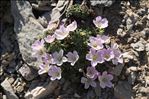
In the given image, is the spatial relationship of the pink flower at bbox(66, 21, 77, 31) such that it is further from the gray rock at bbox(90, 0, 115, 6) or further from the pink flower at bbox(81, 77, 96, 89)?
the pink flower at bbox(81, 77, 96, 89)

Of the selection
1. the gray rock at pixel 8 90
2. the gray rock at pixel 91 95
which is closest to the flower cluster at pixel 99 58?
the gray rock at pixel 91 95

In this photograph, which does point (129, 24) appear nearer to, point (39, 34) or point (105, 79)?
point (105, 79)

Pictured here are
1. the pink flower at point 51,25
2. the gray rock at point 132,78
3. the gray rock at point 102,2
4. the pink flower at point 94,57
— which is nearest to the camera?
the pink flower at point 94,57

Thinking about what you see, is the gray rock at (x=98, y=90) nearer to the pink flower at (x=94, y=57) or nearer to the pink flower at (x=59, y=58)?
the pink flower at (x=94, y=57)

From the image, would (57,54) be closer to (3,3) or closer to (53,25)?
(53,25)

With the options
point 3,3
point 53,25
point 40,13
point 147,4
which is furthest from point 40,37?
point 147,4

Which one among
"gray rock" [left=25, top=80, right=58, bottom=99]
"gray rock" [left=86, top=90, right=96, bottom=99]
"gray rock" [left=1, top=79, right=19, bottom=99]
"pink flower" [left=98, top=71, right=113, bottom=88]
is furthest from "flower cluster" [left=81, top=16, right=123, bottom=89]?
"gray rock" [left=1, top=79, right=19, bottom=99]

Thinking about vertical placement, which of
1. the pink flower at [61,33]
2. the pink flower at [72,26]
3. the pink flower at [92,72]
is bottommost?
the pink flower at [92,72]
